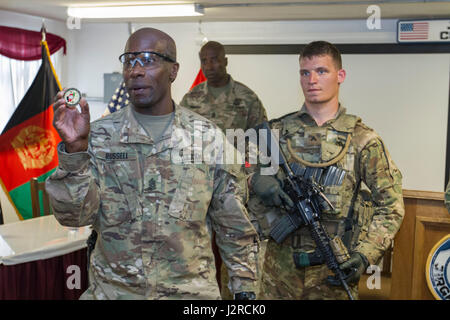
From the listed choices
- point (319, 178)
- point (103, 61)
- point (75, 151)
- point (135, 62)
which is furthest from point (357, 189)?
point (103, 61)

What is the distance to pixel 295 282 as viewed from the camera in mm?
2486

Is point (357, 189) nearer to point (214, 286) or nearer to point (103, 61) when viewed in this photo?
point (214, 286)

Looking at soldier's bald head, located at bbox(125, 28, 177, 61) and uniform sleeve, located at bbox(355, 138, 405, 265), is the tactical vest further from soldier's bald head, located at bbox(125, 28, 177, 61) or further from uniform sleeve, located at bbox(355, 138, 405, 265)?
soldier's bald head, located at bbox(125, 28, 177, 61)

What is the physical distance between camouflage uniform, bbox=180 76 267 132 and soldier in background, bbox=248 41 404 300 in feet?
5.74

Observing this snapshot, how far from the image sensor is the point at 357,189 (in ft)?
8.16

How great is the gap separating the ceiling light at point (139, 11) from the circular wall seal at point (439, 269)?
3021mm

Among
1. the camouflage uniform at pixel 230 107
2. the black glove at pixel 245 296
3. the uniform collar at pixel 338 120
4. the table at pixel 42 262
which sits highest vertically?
the camouflage uniform at pixel 230 107

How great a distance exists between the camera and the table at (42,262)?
294 cm

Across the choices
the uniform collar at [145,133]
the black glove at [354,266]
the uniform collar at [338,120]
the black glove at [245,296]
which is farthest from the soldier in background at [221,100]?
the black glove at [245,296]

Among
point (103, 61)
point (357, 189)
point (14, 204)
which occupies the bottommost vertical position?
point (14, 204)

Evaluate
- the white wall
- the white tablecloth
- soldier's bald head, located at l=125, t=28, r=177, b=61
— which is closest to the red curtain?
the white wall

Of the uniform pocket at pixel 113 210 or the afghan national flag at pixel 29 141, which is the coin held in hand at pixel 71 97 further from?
the afghan national flag at pixel 29 141

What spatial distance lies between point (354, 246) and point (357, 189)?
25 cm

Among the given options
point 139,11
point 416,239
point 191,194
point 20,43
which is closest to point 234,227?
point 191,194
